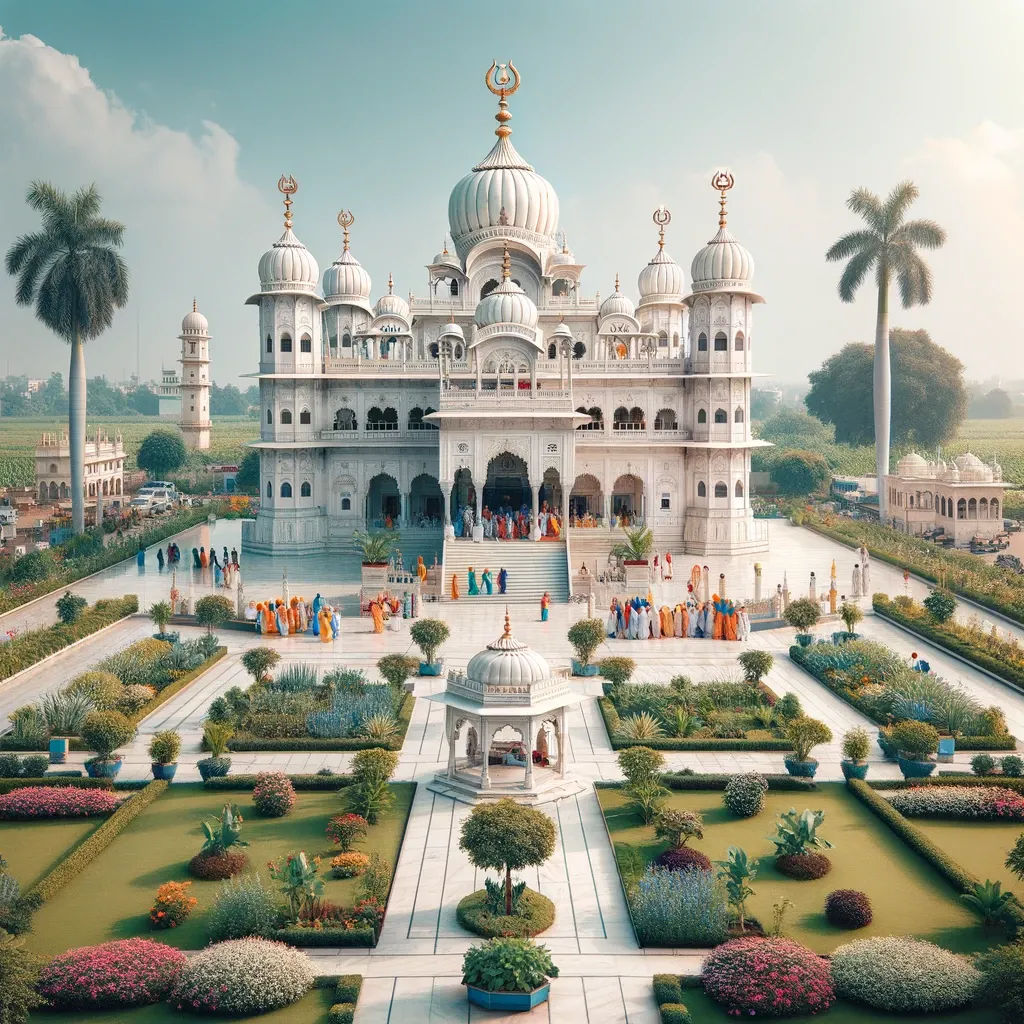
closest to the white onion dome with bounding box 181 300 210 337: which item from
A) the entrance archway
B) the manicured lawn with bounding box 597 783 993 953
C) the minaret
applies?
the minaret

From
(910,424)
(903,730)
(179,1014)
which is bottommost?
(179,1014)

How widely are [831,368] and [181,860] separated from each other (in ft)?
226

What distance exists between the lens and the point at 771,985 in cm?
1041

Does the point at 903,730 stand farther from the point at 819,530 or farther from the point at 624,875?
the point at 819,530

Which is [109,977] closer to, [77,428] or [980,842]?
[980,842]

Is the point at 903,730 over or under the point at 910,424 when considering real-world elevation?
under

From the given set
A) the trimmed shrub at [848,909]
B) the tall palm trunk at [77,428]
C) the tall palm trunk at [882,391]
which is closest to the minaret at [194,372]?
the tall palm trunk at [77,428]

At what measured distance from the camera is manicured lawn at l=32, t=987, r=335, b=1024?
33.9 ft

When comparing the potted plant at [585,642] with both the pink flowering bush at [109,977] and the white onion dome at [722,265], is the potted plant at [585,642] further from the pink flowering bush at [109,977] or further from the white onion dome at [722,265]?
the white onion dome at [722,265]

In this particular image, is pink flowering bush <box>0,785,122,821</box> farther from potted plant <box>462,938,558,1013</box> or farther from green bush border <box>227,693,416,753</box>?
potted plant <box>462,938,558,1013</box>

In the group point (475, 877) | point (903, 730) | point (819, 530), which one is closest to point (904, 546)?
point (819, 530)

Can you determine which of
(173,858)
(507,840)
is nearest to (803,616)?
(507,840)

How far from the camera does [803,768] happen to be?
16.3 meters

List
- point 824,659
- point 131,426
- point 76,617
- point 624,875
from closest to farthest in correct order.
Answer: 1. point 624,875
2. point 824,659
3. point 76,617
4. point 131,426
